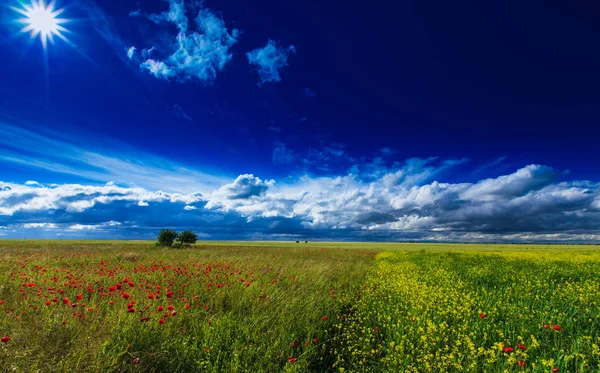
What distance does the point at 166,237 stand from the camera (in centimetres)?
5397

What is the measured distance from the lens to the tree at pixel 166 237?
5316cm

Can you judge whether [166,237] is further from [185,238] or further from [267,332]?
[267,332]

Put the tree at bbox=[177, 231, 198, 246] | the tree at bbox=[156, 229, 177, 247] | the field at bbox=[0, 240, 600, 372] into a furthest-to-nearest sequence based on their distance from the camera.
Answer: the tree at bbox=[177, 231, 198, 246] → the tree at bbox=[156, 229, 177, 247] → the field at bbox=[0, 240, 600, 372]

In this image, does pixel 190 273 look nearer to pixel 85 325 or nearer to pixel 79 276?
pixel 79 276

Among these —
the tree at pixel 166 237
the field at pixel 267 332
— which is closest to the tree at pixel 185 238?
the tree at pixel 166 237

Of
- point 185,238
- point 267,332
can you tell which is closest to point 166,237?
point 185,238

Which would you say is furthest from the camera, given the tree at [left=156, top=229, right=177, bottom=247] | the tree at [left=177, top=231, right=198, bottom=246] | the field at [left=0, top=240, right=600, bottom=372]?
the tree at [left=177, top=231, right=198, bottom=246]

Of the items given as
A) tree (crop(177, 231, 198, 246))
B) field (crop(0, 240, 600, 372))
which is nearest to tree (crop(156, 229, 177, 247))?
tree (crop(177, 231, 198, 246))

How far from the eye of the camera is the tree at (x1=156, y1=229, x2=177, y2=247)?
53156mm

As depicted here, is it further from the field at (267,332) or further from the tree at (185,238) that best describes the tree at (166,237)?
the field at (267,332)

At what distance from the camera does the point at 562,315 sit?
6273mm

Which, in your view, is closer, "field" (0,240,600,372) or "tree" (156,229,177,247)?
"field" (0,240,600,372)

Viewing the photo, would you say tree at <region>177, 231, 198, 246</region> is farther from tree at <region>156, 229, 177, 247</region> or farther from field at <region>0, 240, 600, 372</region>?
field at <region>0, 240, 600, 372</region>

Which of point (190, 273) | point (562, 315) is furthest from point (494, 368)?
point (190, 273)
